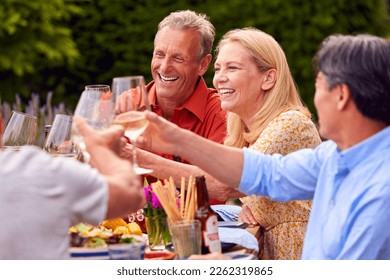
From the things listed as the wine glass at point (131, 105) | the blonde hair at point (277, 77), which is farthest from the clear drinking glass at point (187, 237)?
the blonde hair at point (277, 77)

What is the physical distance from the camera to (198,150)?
10.4 ft

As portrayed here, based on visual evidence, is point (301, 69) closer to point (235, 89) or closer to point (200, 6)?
point (200, 6)

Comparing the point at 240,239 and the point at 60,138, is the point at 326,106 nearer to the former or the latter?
the point at 240,239

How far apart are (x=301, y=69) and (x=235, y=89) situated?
4.83 metres

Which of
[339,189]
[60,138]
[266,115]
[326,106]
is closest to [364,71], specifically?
[326,106]

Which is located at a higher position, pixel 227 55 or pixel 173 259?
pixel 227 55

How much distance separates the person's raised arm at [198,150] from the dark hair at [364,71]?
54 cm

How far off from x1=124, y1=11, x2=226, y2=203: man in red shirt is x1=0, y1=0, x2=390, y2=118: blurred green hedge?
369cm

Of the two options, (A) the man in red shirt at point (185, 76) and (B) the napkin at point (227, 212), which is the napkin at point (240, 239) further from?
(A) the man in red shirt at point (185, 76)

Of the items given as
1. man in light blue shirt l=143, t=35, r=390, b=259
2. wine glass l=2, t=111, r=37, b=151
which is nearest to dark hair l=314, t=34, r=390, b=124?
man in light blue shirt l=143, t=35, r=390, b=259

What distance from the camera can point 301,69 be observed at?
29.5 feet

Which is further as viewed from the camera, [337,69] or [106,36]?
[106,36]
